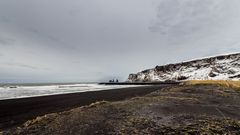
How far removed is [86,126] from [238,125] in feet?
14.7

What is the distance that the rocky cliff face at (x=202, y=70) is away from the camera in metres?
97.2

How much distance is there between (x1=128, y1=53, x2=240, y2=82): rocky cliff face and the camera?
9719 cm

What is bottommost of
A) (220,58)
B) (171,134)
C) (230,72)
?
(171,134)

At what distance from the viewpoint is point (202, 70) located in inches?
4237

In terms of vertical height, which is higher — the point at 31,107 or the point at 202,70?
the point at 202,70

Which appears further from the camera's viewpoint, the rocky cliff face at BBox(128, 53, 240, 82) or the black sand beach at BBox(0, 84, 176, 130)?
the rocky cliff face at BBox(128, 53, 240, 82)

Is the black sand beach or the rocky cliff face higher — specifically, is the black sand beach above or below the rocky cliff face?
below

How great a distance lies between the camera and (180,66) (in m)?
121

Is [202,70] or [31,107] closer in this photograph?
[31,107]

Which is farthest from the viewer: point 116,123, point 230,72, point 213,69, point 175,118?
point 213,69

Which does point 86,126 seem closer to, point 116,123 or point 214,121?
point 116,123

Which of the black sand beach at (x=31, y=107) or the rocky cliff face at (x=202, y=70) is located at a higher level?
the rocky cliff face at (x=202, y=70)

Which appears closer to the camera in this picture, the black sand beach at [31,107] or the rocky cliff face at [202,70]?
the black sand beach at [31,107]

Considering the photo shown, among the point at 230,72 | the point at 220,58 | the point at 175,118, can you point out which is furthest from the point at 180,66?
the point at 175,118
